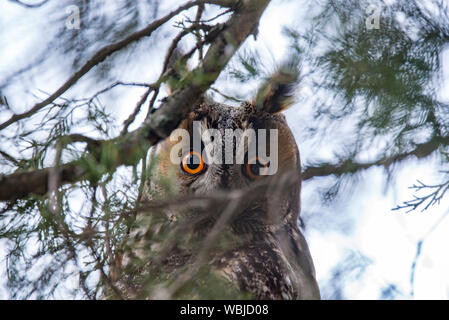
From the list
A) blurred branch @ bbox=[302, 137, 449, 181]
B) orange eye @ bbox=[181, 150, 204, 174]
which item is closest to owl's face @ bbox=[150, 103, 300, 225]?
orange eye @ bbox=[181, 150, 204, 174]

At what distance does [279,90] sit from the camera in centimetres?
223

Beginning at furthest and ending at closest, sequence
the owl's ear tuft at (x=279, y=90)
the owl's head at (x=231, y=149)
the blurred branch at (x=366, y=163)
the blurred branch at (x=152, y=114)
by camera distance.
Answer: the owl's head at (x=231, y=149), the owl's ear tuft at (x=279, y=90), the blurred branch at (x=366, y=163), the blurred branch at (x=152, y=114)

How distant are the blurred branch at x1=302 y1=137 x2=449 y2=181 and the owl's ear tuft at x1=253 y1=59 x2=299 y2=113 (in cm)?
39

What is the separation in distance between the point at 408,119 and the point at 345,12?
43 centimetres

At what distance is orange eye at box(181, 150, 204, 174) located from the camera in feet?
7.41

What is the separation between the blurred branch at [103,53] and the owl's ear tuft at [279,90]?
310 millimetres

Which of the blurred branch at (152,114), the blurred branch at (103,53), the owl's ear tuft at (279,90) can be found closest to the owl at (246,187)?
the owl's ear tuft at (279,90)

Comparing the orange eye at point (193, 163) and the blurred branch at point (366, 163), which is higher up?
the orange eye at point (193, 163)

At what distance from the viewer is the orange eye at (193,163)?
7.41 feet

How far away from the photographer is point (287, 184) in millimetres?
1902

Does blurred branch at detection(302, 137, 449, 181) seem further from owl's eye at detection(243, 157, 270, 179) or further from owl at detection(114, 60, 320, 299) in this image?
owl's eye at detection(243, 157, 270, 179)

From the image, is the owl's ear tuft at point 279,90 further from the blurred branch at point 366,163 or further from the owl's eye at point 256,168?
the blurred branch at point 366,163
